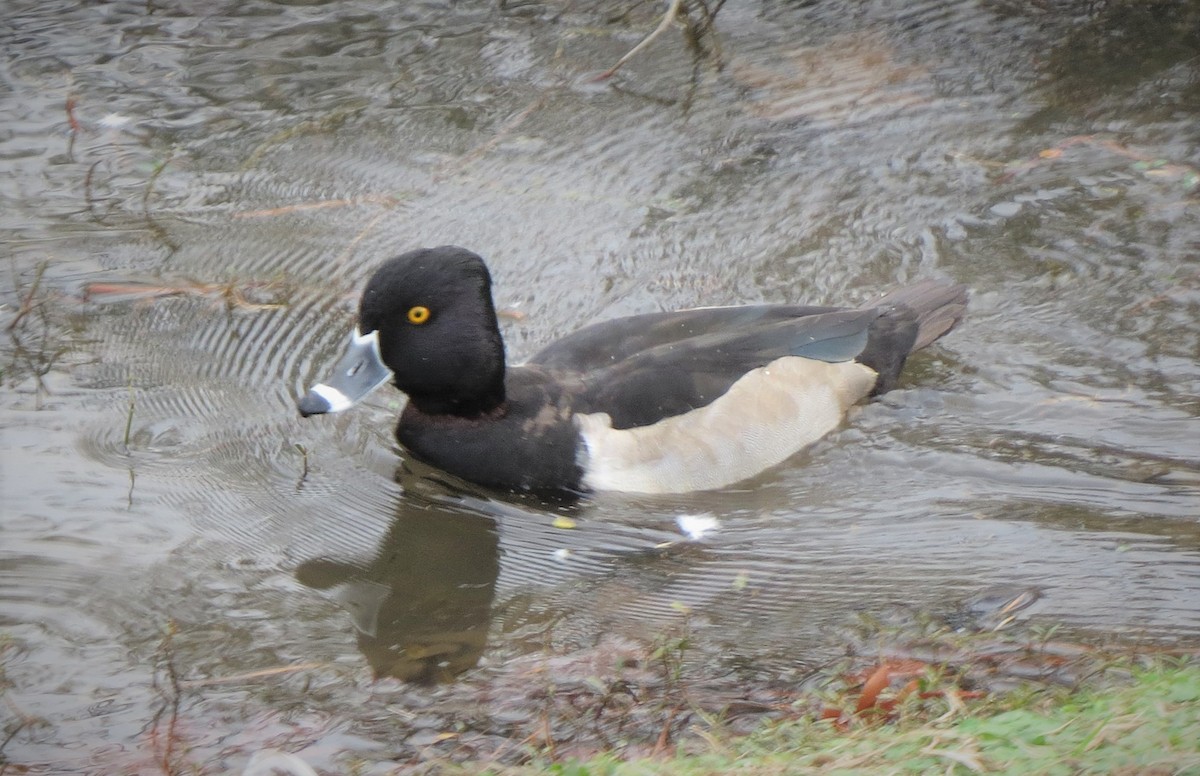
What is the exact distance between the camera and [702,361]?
589 cm

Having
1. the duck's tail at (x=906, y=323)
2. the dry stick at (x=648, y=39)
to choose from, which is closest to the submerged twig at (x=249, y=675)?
the duck's tail at (x=906, y=323)

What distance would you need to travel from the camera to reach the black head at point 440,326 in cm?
548

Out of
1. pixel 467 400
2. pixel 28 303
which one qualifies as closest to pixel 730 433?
pixel 467 400

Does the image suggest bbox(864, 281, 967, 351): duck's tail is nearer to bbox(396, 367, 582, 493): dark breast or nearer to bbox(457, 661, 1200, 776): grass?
bbox(396, 367, 582, 493): dark breast

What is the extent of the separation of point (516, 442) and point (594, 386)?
0.43 m

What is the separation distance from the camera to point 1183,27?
8.78 meters

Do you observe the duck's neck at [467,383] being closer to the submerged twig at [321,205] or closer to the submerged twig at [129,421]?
the submerged twig at [129,421]

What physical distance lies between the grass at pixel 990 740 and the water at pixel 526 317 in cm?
61

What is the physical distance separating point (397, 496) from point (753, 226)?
2851 mm

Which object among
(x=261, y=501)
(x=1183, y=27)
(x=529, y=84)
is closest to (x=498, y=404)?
(x=261, y=501)

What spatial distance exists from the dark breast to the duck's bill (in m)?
0.34

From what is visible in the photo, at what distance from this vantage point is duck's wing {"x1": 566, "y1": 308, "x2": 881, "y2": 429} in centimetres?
577

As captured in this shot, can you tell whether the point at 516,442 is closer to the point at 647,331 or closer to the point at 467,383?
the point at 467,383

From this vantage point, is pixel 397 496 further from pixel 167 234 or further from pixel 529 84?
pixel 529 84
